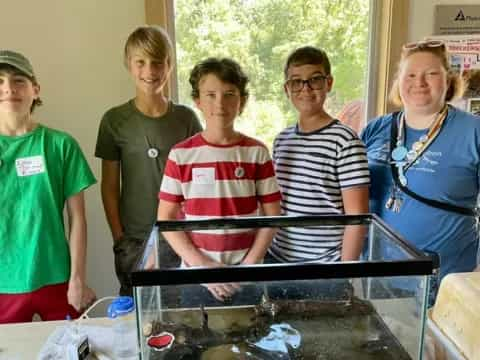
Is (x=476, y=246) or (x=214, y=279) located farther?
(x=476, y=246)

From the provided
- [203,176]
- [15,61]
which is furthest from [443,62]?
[15,61]

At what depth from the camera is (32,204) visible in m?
1.44

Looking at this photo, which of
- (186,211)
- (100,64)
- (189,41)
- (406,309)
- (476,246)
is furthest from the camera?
(189,41)

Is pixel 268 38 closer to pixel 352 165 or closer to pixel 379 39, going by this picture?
pixel 379 39

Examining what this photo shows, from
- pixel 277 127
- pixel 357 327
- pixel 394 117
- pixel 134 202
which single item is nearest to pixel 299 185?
pixel 394 117

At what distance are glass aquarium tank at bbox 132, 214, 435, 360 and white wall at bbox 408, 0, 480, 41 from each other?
163 cm

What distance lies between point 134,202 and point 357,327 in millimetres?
1135

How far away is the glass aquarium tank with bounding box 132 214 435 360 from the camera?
724 mm

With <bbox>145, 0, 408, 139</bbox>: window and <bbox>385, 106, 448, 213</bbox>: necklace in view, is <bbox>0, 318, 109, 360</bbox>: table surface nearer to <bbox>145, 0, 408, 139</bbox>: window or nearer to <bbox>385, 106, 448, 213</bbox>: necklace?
<bbox>385, 106, 448, 213</bbox>: necklace

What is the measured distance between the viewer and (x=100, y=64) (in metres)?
2.09

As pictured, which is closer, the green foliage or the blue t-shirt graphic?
the blue t-shirt graphic

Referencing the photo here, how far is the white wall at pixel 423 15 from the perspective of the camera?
84.6 inches

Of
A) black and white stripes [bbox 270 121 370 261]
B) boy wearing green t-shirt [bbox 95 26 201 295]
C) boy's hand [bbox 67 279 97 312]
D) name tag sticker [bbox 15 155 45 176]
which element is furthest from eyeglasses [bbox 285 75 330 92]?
boy's hand [bbox 67 279 97 312]

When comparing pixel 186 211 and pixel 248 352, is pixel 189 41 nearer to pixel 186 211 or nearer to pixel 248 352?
pixel 186 211
